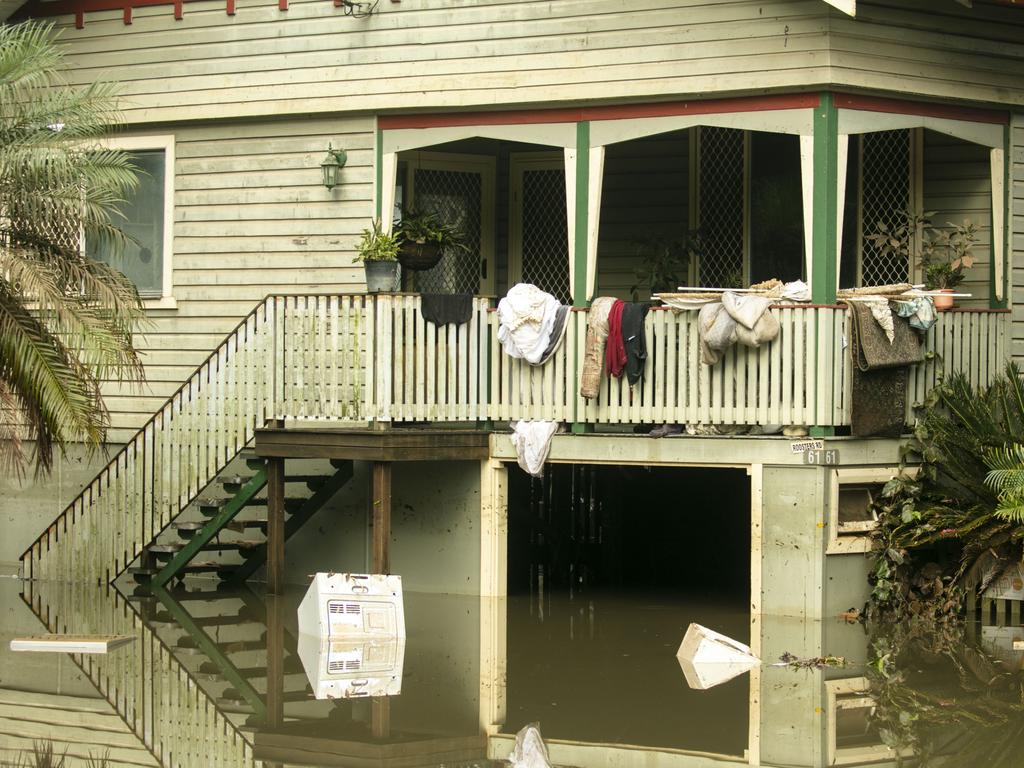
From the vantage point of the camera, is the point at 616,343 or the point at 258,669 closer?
the point at 258,669

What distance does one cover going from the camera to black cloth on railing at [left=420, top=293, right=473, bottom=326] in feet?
46.4

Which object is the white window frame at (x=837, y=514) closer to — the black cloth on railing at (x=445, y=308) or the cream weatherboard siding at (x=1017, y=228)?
the cream weatherboard siding at (x=1017, y=228)

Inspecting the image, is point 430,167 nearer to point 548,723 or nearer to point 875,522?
point 875,522

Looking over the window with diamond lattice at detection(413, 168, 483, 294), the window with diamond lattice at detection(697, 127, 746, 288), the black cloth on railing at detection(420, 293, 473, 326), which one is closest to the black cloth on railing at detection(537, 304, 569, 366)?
the black cloth on railing at detection(420, 293, 473, 326)

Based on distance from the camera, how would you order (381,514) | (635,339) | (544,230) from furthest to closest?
(544,230), (381,514), (635,339)

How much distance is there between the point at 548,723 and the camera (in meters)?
9.67

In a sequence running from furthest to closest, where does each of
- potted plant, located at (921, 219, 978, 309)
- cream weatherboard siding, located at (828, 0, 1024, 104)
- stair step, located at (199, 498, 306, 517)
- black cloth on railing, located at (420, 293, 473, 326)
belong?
stair step, located at (199, 498, 306, 517)
potted plant, located at (921, 219, 978, 309)
black cloth on railing, located at (420, 293, 473, 326)
cream weatherboard siding, located at (828, 0, 1024, 104)

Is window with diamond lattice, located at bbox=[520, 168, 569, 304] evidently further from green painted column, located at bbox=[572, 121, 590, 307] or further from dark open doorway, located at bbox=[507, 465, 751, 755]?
green painted column, located at bbox=[572, 121, 590, 307]

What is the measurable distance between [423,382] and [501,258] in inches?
129

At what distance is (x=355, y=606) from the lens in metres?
12.2

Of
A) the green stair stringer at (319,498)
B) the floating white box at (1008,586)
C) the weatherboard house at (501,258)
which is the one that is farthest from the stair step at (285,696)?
the floating white box at (1008,586)

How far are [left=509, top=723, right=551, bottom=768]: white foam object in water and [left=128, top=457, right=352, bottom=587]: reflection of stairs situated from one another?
603 centimetres

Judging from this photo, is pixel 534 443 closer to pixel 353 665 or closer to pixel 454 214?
pixel 353 665

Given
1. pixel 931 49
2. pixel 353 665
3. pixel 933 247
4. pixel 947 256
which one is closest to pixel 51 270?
pixel 353 665
